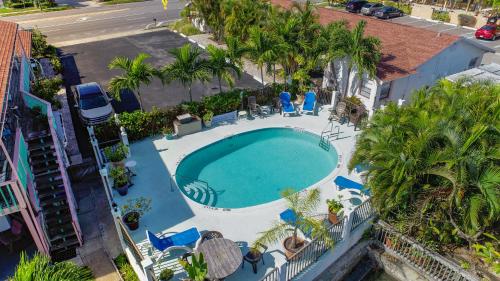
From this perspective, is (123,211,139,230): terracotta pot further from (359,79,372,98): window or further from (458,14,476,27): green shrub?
(458,14,476,27): green shrub

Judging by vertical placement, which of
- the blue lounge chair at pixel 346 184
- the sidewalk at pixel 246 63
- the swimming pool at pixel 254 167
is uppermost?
the sidewalk at pixel 246 63

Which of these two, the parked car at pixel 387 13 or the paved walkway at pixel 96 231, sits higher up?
the parked car at pixel 387 13

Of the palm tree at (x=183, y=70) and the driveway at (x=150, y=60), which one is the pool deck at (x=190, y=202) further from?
the driveway at (x=150, y=60)

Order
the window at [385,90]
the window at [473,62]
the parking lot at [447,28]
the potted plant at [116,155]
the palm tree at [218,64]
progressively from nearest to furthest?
the potted plant at [116,155]
the palm tree at [218,64]
the window at [385,90]
the window at [473,62]
the parking lot at [447,28]

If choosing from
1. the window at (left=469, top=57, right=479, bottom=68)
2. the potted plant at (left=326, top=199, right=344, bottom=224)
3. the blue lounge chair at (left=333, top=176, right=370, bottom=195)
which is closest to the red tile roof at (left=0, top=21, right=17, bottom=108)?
the potted plant at (left=326, top=199, right=344, bottom=224)

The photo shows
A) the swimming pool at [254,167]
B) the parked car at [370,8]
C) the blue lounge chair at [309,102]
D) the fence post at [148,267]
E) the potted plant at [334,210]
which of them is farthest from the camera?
the parked car at [370,8]

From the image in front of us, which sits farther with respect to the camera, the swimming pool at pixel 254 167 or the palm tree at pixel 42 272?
the swimming pool at pixel 254 167

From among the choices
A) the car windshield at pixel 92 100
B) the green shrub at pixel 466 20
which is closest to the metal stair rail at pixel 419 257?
the car windshield at pixel 92 100

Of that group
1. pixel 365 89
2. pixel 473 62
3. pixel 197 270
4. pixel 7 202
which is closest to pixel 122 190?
pixel 7 202
